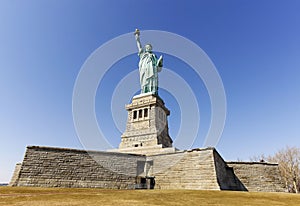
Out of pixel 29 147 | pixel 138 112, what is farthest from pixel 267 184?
pixel 29 147

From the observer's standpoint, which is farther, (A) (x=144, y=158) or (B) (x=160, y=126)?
(B) (x=160, y=126)

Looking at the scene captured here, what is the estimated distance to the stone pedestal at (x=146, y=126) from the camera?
25375 mm

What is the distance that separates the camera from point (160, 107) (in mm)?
30391

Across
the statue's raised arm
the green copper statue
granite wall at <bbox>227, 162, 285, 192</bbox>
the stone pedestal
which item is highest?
the statue's raised arm

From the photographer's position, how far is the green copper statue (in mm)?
32650

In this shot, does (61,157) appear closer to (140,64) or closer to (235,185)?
(235,185)

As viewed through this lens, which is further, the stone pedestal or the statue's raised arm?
the statue's raised arm

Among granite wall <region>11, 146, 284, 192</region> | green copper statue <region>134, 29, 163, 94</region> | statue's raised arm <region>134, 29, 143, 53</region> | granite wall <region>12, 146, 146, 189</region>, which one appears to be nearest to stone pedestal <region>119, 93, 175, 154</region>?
green copper statue <region>134, 29, 163, 94</region>

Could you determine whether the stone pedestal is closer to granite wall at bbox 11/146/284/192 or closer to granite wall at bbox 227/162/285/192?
granite wall at bbox 11/146/284/192

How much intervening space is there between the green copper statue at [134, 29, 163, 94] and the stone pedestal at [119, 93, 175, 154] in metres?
2.23

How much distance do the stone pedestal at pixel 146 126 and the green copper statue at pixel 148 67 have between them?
87.8 inches

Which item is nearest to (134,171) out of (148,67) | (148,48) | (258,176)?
(258,176)

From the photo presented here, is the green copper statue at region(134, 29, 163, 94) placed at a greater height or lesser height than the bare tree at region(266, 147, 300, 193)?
greater

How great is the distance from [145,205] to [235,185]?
16746 mm
